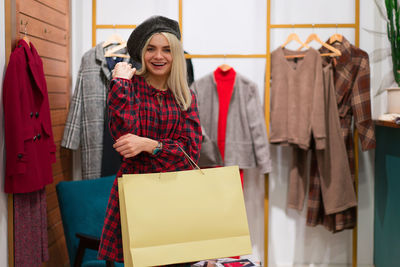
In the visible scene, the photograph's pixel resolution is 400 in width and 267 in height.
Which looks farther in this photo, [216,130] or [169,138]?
[216,130]

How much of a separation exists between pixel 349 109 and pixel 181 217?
6.28ft

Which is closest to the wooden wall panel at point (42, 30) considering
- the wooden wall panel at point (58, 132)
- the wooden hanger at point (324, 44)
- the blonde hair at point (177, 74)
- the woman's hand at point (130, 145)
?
the wooden wall panel at point (58, 132)

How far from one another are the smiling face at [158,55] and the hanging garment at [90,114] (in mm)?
1345

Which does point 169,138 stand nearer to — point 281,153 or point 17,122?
point 17,122

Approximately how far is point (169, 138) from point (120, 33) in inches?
69.7

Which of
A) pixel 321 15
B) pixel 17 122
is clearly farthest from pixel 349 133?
pixel 17 122

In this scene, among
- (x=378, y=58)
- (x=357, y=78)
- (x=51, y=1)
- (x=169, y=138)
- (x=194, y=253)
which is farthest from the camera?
(x=378, y=58)

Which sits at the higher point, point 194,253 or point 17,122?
point 17,122

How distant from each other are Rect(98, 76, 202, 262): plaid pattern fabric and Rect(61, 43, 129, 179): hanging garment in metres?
1.32

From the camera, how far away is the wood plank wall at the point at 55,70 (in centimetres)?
239

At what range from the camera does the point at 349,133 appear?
2.83 m

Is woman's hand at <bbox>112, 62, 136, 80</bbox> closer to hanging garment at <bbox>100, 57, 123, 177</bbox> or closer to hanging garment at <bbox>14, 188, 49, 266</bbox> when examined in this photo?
hanging garment at <bbox>14, 188, 49, 266</bbox>

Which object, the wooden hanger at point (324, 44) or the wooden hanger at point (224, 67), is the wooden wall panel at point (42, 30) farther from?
the wooden hanger at point (324, 44)

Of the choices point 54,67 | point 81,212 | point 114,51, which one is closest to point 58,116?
point 54,67
